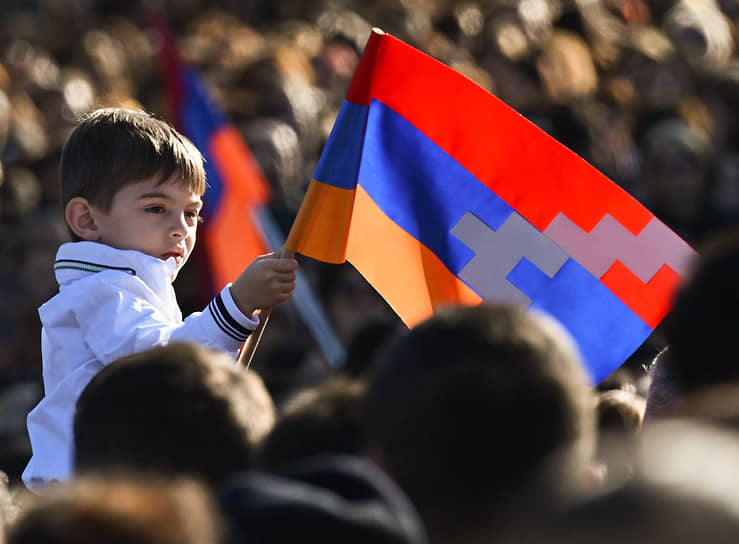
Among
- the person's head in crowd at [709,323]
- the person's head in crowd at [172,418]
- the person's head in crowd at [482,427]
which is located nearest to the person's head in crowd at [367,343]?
the person's head in crowd at [172,418]

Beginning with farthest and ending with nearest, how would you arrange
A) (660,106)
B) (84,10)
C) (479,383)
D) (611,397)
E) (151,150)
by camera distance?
(84,10), (660,106), (151,150), (611,397), (479,383)

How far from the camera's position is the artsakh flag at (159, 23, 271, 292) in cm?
681

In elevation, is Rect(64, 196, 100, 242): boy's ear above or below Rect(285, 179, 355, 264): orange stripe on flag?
below

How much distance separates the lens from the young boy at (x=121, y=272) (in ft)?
10.3

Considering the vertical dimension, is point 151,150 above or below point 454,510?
above

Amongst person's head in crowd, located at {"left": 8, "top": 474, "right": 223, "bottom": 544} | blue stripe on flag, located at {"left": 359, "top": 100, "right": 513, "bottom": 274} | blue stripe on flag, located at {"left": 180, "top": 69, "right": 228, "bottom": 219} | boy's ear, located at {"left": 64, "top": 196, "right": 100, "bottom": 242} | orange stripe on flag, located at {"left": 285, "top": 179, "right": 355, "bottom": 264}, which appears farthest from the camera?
blue stripe on flag, located at {"left": 180, "top": 69, "right": 228, "bottom": 219}

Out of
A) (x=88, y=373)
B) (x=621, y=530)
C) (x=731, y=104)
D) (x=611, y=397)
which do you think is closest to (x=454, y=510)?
(x=621, y=530)

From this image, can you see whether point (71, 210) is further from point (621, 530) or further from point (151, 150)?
point (621, 530)

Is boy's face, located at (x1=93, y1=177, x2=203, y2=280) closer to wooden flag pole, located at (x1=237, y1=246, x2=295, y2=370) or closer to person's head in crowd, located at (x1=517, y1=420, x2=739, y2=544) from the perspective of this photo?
wooden flag pole, located at (x1=237, y1=246, x2=295, y2=370)

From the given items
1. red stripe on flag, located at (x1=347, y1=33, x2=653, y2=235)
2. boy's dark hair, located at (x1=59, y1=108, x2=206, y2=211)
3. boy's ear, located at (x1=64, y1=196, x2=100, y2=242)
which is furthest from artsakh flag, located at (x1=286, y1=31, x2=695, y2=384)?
boy's ear, located at (x1=64, y1=196, x2=100, y2=242)

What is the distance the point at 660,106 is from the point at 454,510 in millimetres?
5719

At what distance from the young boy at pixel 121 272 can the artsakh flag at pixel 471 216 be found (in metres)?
0.37

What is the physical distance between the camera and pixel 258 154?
7520 mm

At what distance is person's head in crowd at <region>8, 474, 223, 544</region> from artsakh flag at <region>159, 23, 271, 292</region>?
16.8ft
